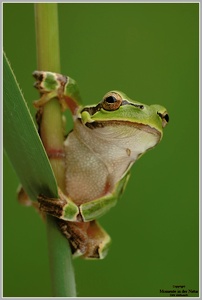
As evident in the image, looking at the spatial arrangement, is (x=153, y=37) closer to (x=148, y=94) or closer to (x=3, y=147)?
(x=148, y=94)

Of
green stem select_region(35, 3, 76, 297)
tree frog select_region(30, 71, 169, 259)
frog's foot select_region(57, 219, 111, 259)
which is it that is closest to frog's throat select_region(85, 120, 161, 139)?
tree frog select_region(30, 71, 169, 259)

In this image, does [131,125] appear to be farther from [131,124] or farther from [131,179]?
[131,179]

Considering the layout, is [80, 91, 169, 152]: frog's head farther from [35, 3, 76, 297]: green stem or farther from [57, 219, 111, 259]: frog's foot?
[57, 219, 111, 259]: frog's foot

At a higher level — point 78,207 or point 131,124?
point 131,124

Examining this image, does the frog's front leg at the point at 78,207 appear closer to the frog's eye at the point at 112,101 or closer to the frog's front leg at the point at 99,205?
the frog's front leg at the point at 99,205

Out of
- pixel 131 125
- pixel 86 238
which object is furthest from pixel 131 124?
pixel 86 238

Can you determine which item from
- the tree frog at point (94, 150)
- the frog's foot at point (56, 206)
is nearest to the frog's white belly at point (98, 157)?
the tree frog at point (94, 150)
